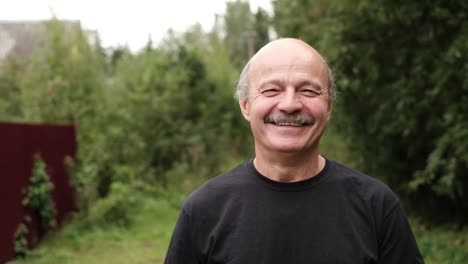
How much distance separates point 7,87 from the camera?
1906 cm

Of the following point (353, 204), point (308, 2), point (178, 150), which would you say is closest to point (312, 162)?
point (353, 204)

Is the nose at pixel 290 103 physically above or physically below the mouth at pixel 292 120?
above

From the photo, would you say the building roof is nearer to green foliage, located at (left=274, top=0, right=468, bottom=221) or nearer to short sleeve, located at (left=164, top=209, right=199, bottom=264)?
green foliage, located at (left=274, top=0, right=468, bottom=221)

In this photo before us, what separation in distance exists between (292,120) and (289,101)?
57 millimetres

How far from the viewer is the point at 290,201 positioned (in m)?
2.00

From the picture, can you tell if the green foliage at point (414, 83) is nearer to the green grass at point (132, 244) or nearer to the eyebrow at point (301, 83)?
the green grass at point (132, 244)

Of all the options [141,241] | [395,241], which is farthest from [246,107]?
[141,241]

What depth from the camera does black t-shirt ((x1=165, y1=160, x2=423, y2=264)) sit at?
1.95m

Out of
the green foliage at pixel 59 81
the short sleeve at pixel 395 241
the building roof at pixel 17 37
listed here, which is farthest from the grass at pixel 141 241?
the building roof at pixel 17 37

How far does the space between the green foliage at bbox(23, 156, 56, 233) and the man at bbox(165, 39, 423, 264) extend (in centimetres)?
688

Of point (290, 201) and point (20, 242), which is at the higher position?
point (290, 201)

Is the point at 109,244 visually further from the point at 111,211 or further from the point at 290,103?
the point at 290,103

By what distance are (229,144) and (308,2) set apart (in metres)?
8.96

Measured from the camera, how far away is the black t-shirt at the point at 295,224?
1949 mm
